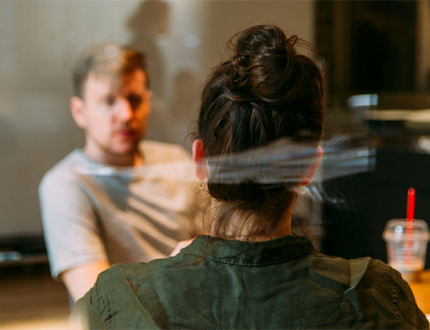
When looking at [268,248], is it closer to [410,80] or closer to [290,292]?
[290,292]

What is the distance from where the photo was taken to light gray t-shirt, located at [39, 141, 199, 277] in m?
0.98

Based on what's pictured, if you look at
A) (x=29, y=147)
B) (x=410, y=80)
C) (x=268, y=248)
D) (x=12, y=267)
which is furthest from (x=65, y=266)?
(x=410, y=80)

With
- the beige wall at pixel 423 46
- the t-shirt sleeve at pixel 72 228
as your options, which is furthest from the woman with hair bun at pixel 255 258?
the beige wall at pixel 423 46

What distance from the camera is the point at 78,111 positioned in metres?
1.25

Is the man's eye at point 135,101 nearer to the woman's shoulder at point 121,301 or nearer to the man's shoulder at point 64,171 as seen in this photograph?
the man's shoulder at point 64,171

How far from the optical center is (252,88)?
585mm

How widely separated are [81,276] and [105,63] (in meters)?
0.57

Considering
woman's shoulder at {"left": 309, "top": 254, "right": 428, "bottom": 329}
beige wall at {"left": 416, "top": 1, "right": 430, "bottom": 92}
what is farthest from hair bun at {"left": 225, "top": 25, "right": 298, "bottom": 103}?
beige wall at {"left": 416, "top": 1, "right": 430, "bottom": 92}

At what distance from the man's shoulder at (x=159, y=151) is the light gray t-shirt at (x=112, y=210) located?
0.03 metres

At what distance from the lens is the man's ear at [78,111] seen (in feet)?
4.01

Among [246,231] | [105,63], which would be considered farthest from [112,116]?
[246,231]

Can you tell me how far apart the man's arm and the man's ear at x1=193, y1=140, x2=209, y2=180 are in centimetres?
35

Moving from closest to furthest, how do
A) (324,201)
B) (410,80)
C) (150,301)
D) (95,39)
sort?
(150,301) → (324,201) → (95,39) → (410,80)

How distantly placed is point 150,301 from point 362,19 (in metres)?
2.17
